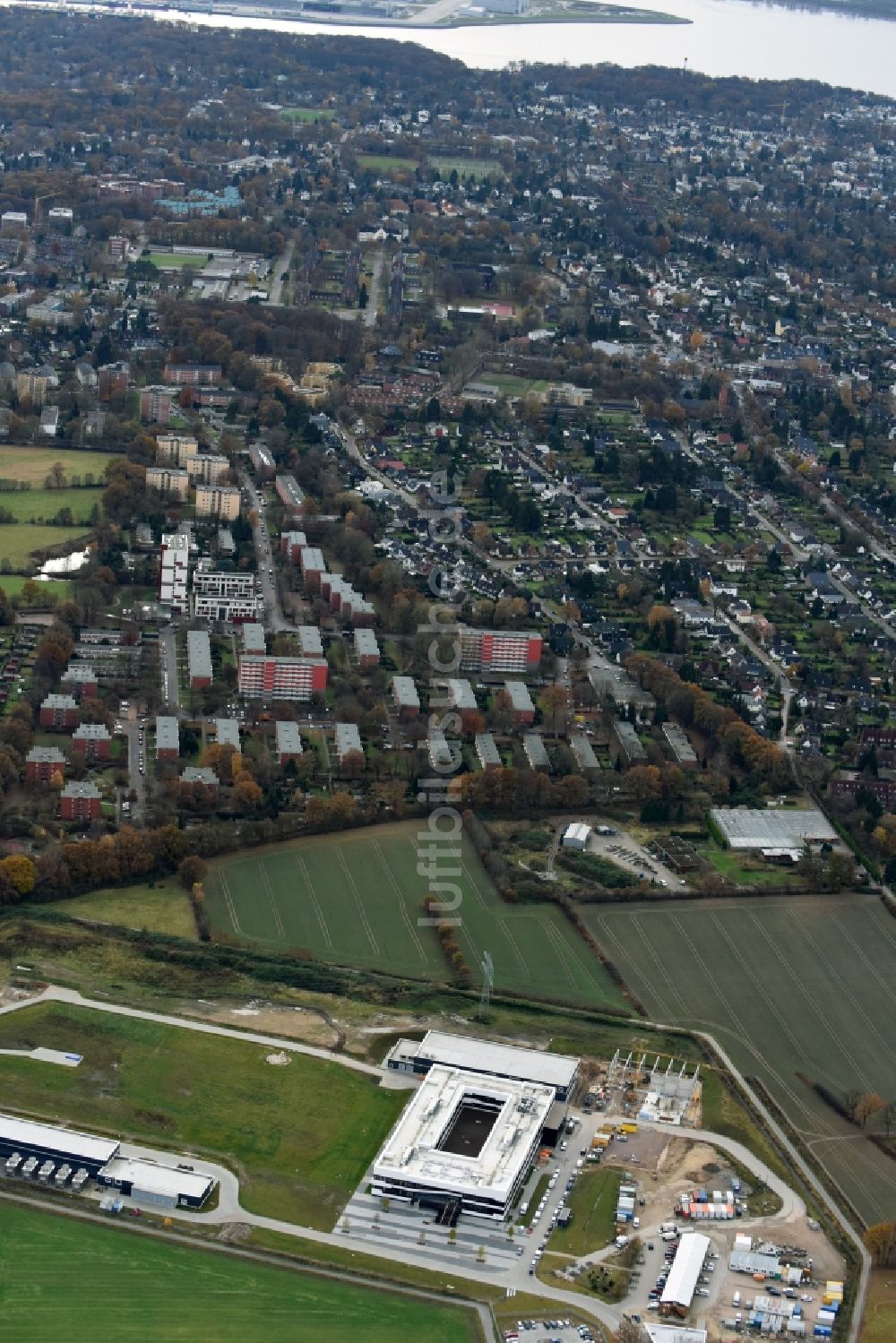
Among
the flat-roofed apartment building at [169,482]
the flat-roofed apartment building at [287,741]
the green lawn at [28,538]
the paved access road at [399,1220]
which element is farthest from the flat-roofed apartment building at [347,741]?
the flat-roofed apartment building at [169,482]

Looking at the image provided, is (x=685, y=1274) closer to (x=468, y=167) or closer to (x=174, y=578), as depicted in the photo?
(x=174, y=578)

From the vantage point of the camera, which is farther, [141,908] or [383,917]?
[383,917]

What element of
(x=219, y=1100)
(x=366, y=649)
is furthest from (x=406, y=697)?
(x=219, y=1100)

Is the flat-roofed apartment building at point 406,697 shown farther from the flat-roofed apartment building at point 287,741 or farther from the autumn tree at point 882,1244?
the autumn tree at point 882,1244

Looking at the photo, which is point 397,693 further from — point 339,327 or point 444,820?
point 339,327

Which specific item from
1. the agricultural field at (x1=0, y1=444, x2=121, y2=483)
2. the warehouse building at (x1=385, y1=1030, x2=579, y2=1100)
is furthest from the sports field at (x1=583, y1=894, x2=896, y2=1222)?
the agricultural field at (x1=0, y1=444, x2=121, y2=483)

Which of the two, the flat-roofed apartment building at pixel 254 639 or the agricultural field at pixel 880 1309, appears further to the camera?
the flat-roofed apartment building at pixel 254 639

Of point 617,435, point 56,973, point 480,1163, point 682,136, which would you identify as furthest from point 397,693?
point 682,136
